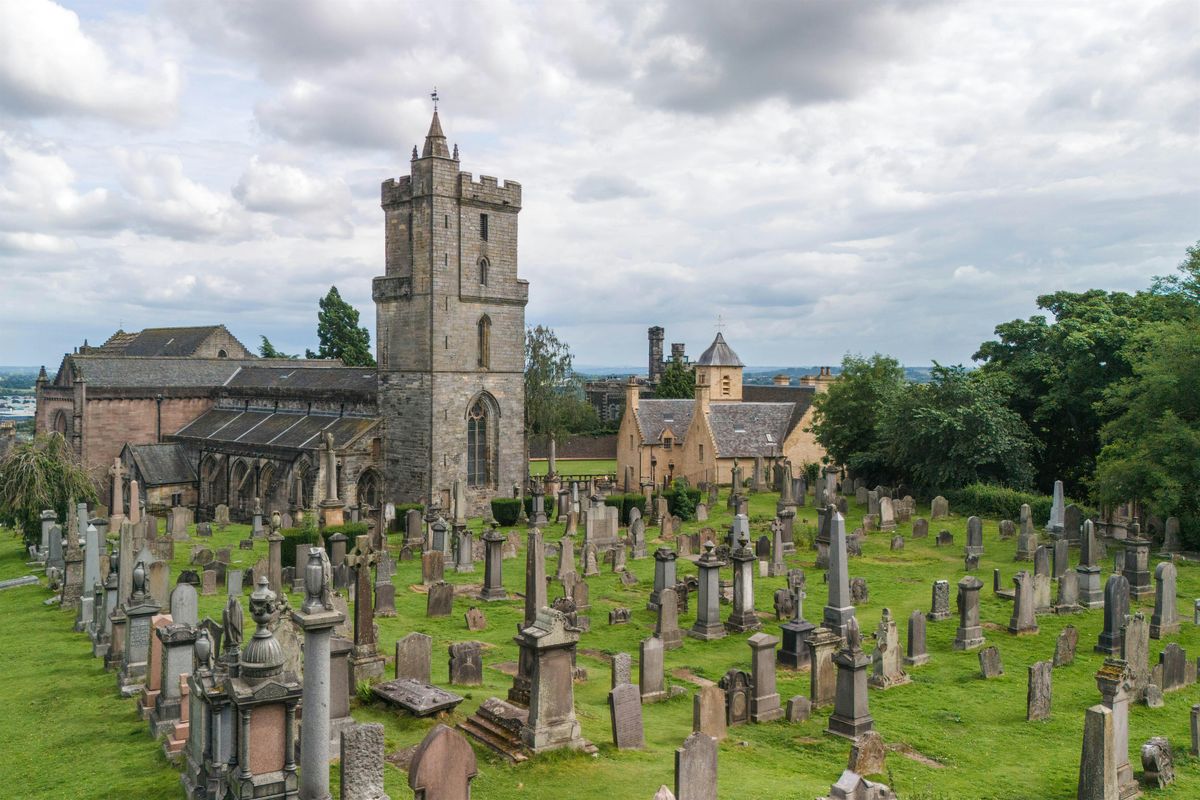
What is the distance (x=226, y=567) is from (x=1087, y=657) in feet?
60.9

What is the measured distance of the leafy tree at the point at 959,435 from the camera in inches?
1299

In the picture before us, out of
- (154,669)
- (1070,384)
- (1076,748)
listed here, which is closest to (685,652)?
(1076,748)

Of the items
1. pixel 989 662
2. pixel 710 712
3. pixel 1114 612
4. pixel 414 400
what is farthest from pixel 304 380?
pixel 1114 612

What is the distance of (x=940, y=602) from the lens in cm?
1795

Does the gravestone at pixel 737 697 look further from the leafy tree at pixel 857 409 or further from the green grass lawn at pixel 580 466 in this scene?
the green grass lawn at pixel 580 466

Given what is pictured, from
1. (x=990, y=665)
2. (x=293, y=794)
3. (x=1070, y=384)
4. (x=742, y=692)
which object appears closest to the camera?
(x=293, y=794)

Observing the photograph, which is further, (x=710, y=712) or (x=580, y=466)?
(x=580, y=466)

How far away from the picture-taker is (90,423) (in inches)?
1607

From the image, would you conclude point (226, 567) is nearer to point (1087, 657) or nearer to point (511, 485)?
point (511, 485)

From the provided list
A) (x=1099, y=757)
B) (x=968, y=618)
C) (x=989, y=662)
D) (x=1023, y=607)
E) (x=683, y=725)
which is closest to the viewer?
(x=1099, y=757)

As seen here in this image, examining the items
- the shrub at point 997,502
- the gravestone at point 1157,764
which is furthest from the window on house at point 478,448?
the gravestone at point 1157,764

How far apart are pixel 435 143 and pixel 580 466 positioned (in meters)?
31.9

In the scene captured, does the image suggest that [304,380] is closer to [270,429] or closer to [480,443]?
[270,429]

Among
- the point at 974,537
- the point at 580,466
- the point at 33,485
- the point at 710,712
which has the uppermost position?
the point at 33,485
